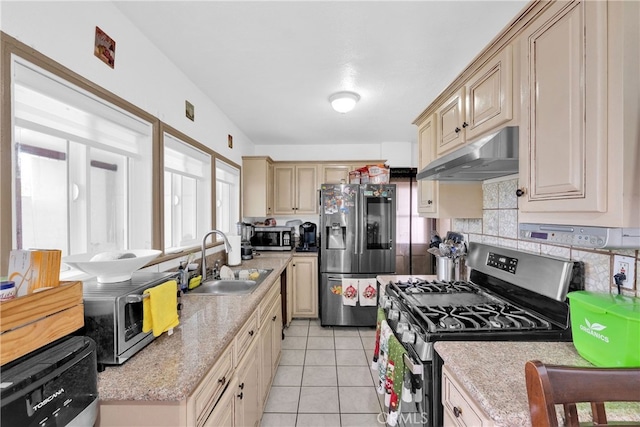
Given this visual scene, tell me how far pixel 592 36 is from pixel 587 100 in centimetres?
20

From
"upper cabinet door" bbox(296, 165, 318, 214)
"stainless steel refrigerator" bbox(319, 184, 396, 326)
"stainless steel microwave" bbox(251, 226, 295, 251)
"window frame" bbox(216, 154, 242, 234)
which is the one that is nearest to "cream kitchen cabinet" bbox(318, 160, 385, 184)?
"upper cabinet door" bbox(296, 165, 318, 214)

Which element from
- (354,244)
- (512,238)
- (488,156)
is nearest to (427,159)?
(512,238)

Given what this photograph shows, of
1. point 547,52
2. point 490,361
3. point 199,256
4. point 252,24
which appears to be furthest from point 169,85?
point 490,361

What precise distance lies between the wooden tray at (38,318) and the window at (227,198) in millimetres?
2277

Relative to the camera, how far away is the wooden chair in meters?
0.62

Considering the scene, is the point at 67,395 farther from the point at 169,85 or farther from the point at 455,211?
the point at 455,211

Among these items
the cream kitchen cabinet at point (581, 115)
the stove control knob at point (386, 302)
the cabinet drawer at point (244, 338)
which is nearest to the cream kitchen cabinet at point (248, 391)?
the cabinet drawer at point (244, 338)

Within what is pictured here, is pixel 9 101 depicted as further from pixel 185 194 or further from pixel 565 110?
pixel 565 110

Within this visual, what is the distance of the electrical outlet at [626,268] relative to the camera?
100 centimetres

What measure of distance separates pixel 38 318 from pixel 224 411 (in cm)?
76

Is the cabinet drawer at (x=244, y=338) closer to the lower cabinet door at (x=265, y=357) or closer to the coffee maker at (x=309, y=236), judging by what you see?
the lower cabinet door at (x=265, y=357)

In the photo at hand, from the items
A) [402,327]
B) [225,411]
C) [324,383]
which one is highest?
[402,327]

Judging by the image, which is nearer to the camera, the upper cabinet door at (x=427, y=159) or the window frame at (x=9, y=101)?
the window frame at (x=9, y=101)

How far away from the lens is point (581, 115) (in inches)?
34.2
